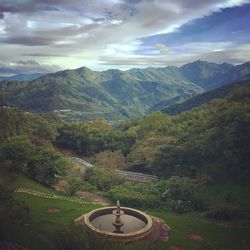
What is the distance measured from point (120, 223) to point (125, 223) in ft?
6.20

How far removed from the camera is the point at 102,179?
150 feet

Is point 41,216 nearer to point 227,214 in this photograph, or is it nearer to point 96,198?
point 96,198

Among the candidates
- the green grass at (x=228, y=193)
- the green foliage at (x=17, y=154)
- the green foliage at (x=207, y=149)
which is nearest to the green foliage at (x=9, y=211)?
the green foliage at (x=17, y=154)

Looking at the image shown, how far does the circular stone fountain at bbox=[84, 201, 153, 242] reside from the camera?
93.8 feet

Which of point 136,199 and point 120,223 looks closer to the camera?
point 120,223

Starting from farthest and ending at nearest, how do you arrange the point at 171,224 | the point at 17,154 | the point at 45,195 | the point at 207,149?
1. the point at 207,149
2. the point at 17,154
3. the point at 45,195
4. the point at 171,224

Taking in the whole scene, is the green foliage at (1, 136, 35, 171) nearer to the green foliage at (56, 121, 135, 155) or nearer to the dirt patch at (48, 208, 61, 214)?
the dirt patch at (48, 208, 61, 214)

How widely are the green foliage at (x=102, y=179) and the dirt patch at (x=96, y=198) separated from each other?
2.59 meters

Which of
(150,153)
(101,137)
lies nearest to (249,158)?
(150,153)

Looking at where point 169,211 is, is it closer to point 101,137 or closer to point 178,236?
point 178,236

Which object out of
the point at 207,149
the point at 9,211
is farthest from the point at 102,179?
the point at 9,211

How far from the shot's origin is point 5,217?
2289 centimetres

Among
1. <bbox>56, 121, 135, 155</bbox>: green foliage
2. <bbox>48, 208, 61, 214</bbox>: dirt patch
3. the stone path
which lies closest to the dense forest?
<bbox>56, 121, 135, 155</bbox>: green foliage

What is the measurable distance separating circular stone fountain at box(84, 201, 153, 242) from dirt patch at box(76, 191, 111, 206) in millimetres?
5105
